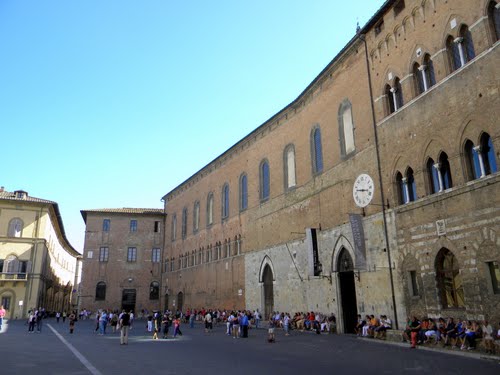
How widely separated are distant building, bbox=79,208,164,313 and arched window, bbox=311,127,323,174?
28423 millimetres

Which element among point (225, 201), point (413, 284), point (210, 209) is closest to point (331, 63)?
point (413, 284)

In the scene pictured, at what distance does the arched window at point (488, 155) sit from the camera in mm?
13633

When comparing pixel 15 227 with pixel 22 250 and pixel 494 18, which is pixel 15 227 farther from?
pixel 494 18

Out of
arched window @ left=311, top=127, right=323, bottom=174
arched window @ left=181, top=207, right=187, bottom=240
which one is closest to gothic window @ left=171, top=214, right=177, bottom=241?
arched window @ left=181, top=207, right=187, bottom=240

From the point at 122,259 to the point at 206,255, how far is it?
13774 millimetres

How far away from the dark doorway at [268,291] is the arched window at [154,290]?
2239 cm

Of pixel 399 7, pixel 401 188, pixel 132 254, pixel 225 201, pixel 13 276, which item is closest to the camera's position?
pixel 401 188

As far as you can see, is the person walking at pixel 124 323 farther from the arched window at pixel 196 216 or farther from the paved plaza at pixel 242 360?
the arched window at pixel 196 216

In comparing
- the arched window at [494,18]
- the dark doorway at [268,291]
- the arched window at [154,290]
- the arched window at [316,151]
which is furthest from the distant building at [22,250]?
the arched window at [494,18]

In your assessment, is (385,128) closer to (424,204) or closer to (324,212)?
(424,204)

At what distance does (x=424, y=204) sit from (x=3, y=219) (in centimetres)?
3856

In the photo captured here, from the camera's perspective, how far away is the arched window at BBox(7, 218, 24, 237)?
40562 millimetres

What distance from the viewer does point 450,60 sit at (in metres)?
15.5

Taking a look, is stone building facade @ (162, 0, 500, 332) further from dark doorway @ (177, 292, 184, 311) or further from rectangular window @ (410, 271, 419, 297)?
dark doorway @ (177, 292, 184, 311)
